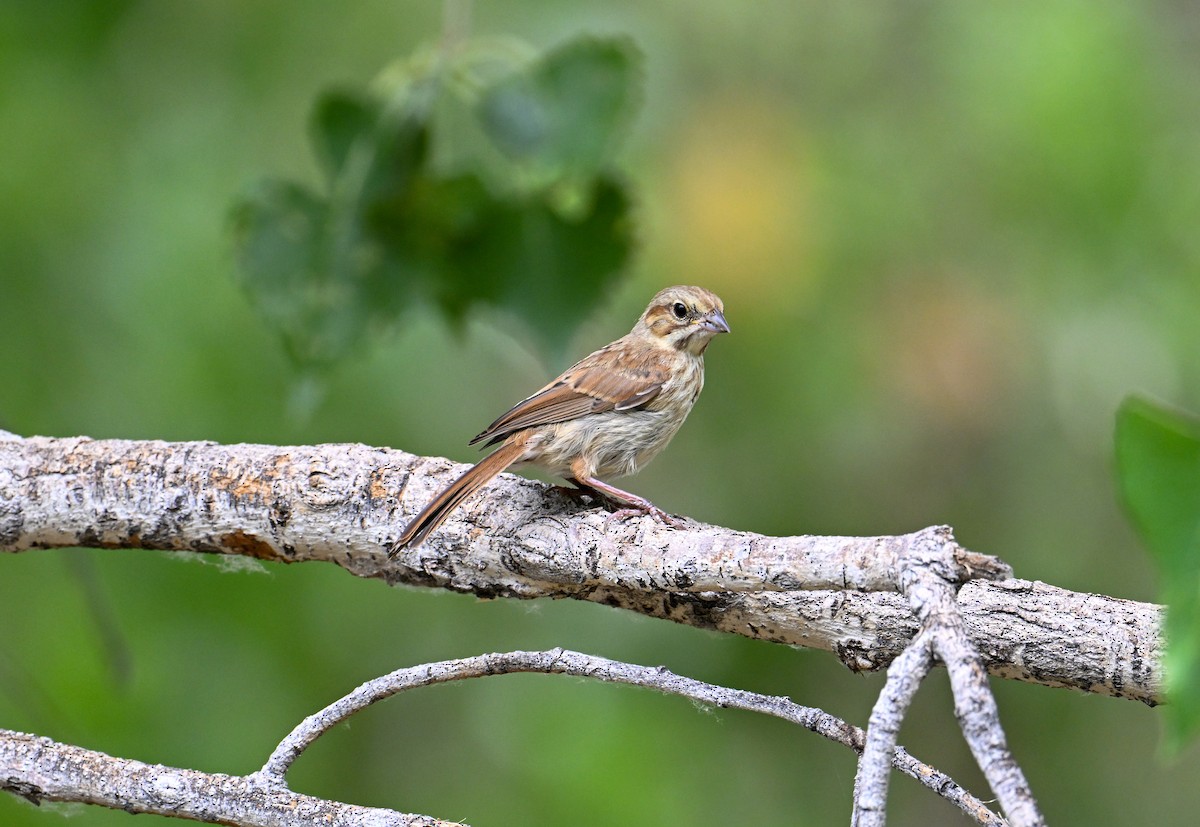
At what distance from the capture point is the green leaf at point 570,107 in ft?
11.5

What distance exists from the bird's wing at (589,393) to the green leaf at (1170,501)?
283 cm

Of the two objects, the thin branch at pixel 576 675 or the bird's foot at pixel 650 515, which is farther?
the bird's foot at pixel 650 515

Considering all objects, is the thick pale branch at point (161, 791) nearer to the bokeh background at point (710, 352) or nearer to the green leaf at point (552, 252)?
the green leaf at point (552, 252)

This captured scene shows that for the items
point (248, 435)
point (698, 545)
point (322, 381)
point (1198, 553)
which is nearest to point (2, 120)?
point (248, 435)

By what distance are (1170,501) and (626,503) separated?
8.18ft

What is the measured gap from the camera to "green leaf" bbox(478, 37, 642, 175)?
3.51 meters

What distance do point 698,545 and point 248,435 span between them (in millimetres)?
3645

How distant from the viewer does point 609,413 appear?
4.05 meters

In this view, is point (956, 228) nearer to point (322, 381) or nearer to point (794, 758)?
point (794, 758)

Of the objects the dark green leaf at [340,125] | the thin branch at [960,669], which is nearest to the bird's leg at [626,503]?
the thin branch at [960,669]

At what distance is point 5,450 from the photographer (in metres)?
3.30

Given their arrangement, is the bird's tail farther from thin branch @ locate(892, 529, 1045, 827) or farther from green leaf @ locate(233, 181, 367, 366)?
thin branch @ locate(892, 529, 1045, 827)

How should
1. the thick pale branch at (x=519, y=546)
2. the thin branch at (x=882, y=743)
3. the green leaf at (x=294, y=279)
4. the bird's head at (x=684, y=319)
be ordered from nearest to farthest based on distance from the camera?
the thin branch at (x=882, y=743), the thick pale branch at (x=519, y=546), the green leaf at (x=294, y=279), the bird's head at (x=684, y=319)

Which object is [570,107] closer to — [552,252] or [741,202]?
[552,252]
